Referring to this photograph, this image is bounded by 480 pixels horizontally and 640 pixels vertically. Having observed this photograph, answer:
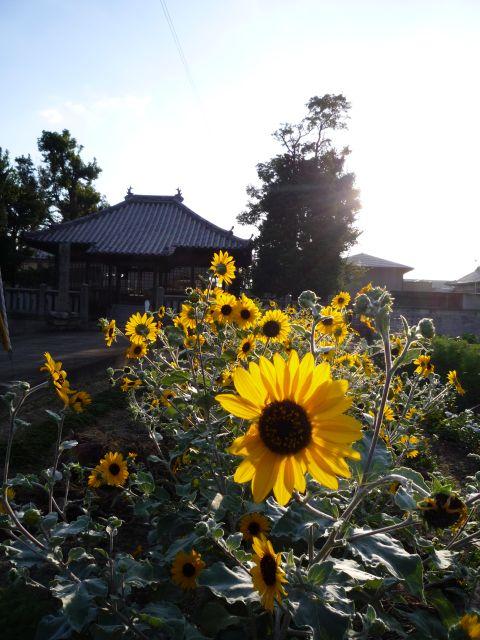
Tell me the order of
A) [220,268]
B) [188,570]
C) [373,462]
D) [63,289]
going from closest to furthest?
1. [373,462]
2. [188,570]
3. [220,268]
4. [63,289]

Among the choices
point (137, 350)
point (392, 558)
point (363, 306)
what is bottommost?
point (392, 558)

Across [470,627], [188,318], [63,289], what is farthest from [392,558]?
[63,289]

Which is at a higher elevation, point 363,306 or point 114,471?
point 363,306

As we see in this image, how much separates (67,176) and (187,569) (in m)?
26.8

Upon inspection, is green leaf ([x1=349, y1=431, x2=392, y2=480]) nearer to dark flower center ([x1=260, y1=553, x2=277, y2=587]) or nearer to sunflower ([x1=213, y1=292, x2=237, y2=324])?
dark flower center ([x1=260, y1=553, x2=277, y2=587])

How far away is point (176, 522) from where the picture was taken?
5.44ft

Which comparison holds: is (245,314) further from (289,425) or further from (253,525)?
(289,425)

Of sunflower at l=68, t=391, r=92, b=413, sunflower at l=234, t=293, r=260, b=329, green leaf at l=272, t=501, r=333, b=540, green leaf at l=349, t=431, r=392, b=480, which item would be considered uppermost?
sunflower at l=234, t=293, r=260, b=329

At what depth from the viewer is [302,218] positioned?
19984 millimetres

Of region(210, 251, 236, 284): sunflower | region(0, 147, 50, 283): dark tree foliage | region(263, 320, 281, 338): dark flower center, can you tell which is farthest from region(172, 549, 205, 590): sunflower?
region(0, 147, 50, 283): dark tree foliage

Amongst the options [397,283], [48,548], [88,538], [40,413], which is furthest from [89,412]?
[397,283]

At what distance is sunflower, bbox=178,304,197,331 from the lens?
7.43 feet

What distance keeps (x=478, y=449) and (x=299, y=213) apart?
16.6 metres

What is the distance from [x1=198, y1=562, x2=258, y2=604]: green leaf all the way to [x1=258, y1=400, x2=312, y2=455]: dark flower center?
1.22ft
